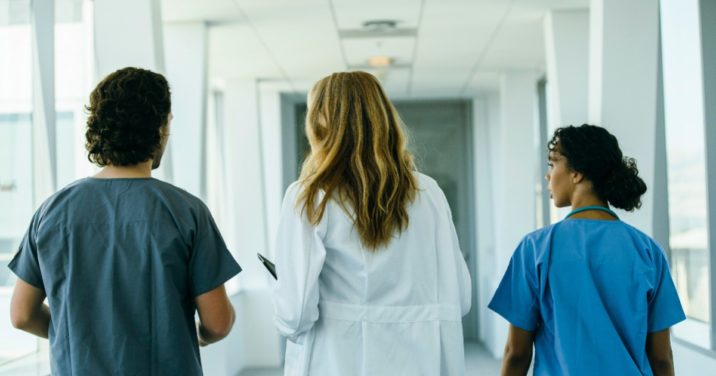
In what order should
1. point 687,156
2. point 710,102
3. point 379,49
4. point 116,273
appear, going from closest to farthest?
1. point 116,273
2. point 710,102
3. point 687,156
4. point 379,49

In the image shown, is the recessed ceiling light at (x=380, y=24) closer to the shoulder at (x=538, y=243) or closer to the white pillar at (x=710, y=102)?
the white pillar at (x=710, y=102)

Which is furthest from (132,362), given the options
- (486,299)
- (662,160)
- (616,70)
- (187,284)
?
(486,299)

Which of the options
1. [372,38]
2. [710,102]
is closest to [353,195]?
[710,102]

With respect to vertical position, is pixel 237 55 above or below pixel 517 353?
above

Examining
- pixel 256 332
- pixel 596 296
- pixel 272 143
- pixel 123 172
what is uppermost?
pixel 272 143

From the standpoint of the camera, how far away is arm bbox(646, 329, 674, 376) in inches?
77.2

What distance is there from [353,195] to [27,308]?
72 cm

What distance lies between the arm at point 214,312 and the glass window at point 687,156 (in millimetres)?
2462

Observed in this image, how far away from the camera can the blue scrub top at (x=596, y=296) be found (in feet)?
6.22

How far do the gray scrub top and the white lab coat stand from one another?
0.19 meters

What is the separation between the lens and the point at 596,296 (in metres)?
1.90

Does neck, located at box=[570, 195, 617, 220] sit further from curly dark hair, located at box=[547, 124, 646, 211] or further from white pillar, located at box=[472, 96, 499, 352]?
white pillar, located at box=[472, 96, 499, 352]

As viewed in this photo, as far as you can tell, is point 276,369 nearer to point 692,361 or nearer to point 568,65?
point 568,65

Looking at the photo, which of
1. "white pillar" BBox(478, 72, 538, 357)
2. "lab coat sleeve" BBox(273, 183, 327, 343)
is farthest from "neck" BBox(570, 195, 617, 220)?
"white pillar" BBox(478, 72, 538, 357)
